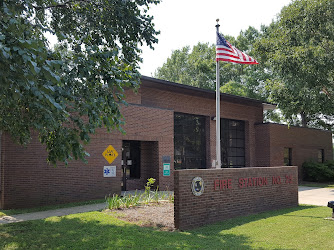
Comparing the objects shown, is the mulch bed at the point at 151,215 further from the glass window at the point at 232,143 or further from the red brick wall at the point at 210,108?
the glass window at the point at 232,143

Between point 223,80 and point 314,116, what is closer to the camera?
point 314,116

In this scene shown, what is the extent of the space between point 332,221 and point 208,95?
12.5 meters

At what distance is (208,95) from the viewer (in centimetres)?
2102

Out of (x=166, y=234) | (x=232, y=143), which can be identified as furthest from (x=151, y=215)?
(x=232, y=143)

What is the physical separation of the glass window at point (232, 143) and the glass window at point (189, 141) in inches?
82.7

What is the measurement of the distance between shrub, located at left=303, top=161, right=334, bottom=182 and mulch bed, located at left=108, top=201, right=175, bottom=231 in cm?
1609

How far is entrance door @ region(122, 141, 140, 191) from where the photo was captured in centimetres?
1736

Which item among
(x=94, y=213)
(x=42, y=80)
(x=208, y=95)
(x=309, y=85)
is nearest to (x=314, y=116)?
(x=309, y=85)

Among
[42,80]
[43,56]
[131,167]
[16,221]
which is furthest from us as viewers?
[131,167]

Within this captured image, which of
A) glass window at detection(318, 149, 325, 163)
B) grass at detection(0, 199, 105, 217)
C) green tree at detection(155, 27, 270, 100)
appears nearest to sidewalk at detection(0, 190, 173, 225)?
grass at detection(0, 199, 105, 217)

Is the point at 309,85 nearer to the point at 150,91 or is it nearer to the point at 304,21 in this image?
the point at 304,21

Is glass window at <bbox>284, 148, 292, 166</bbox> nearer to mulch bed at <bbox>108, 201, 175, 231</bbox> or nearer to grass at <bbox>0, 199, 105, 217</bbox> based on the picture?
mulch bed at <bbox>108, 201, 175, 231</bbox>

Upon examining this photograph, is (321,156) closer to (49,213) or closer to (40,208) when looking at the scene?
(40,208)

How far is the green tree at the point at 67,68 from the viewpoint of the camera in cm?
461
